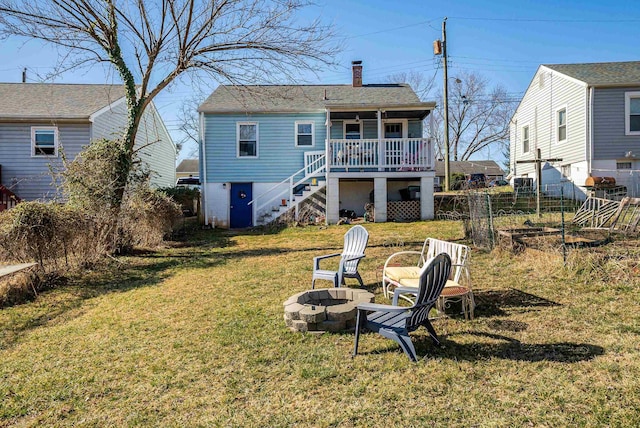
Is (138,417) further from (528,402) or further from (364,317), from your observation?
(528,402)

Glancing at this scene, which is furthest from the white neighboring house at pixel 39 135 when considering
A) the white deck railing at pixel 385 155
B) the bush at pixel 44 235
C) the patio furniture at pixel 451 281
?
the patio furniture at pixel 451 281

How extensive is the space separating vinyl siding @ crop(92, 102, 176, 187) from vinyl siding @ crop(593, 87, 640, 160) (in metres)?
16.0

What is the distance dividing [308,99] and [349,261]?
12.6m

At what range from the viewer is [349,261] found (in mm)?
6531

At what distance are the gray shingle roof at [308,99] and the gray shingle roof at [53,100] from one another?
4446 millimetres

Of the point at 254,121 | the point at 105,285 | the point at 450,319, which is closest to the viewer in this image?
the point at 450,319

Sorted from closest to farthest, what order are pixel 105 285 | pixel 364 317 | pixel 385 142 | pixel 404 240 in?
pixel 364 317
pixel 105 285
pixel 404 240
pixel 385 142

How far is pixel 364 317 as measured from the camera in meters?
4.15

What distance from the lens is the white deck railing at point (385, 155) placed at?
49.5ft

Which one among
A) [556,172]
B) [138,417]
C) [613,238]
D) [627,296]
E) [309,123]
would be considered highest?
[309,123]

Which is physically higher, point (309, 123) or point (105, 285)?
point (309, 123)

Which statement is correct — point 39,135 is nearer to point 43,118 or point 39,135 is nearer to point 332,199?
point 43,118

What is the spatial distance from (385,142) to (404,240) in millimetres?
5420

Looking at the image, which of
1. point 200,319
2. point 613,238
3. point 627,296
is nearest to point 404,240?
Answer: point 613,238
